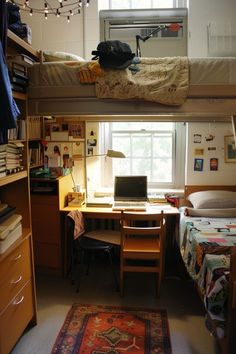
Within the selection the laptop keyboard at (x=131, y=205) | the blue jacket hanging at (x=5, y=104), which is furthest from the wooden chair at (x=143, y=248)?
the blue jacket hanging at (x=5, y=104)

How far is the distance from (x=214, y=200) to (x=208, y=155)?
59 cm

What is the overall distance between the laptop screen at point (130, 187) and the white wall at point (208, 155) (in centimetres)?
54

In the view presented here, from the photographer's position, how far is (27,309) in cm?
209

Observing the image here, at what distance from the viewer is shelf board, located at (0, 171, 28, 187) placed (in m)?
1.75

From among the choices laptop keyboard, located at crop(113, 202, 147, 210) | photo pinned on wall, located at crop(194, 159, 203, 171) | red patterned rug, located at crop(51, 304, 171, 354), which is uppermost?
photo pinned on wall, located at crop(194, 159, 203, 171)

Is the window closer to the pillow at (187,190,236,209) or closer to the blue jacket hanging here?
the pillow at (187,190,236,209)

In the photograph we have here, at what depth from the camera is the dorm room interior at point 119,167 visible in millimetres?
1969

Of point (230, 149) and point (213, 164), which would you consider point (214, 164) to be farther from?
point (230, 149)

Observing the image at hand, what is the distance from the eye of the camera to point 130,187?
3.30 meters

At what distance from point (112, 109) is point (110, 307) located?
162 centimetres

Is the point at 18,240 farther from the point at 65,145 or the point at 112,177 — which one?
the point at 112,177

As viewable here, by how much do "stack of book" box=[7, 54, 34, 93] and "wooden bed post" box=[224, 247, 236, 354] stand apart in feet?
5.59

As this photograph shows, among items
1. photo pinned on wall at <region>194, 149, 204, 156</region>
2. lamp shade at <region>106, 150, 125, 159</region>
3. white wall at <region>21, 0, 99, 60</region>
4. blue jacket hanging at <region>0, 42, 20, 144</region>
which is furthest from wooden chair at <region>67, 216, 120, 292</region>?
white wall at <region>21, 0, 99, 60</region>

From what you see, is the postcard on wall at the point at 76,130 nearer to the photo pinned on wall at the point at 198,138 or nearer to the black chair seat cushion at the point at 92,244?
the black chair seat cushion at the point at 92,244
